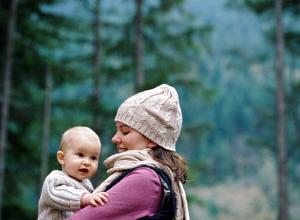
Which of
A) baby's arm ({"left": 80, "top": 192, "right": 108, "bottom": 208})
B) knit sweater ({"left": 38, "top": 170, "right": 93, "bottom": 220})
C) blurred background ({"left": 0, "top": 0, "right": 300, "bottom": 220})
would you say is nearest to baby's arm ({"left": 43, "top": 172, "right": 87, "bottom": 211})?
knit sweater ({"left": 38, "top": 170, "right": 93, "bottom": 220})

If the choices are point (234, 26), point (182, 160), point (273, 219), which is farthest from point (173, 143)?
point (234, 26)

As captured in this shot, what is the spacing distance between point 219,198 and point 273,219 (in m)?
17.0

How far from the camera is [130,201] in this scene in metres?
2.50

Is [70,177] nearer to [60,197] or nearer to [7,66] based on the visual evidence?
[60,197]

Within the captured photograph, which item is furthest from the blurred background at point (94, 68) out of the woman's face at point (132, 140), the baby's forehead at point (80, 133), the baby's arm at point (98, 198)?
the baby's arm at point (98, 198)

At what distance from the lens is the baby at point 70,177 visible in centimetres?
270

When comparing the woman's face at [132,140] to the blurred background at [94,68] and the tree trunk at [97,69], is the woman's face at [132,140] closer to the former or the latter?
the blurred background at [94,68]

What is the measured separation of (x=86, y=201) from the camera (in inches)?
103

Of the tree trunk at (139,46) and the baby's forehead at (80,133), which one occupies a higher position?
the baby's forehead at (80,133)

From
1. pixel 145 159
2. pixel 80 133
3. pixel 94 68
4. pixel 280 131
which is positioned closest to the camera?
pixel 145 159

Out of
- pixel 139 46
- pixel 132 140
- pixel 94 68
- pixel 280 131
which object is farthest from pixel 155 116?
pixel 94 68

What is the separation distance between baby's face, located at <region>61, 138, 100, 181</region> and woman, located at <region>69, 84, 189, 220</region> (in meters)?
0.11

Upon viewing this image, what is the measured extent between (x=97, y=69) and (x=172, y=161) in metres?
19.7

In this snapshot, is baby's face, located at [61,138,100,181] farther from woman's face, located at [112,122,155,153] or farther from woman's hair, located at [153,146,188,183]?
woman's hair, located at [153,146,188,183]
